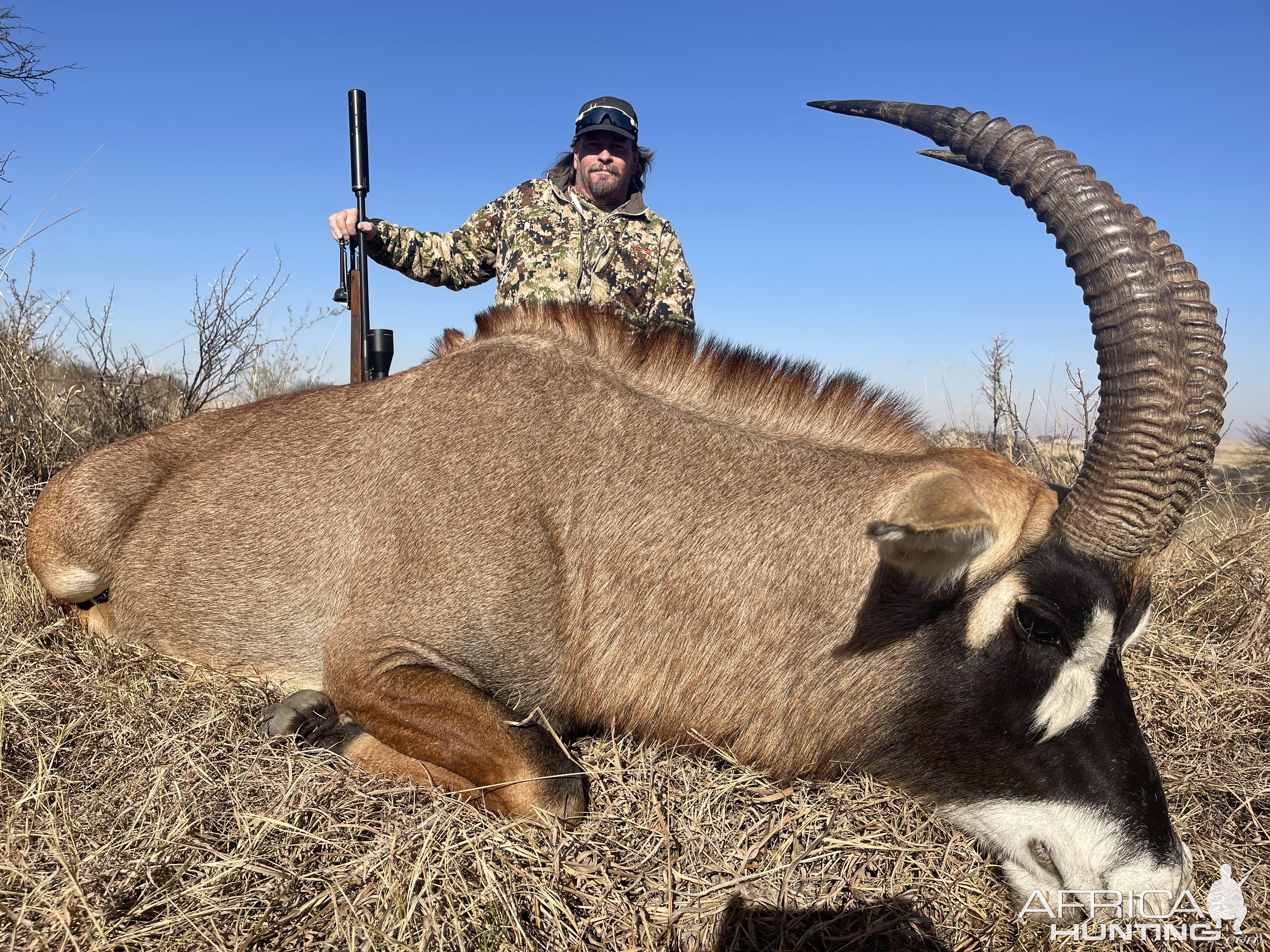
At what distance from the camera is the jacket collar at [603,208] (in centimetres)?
751

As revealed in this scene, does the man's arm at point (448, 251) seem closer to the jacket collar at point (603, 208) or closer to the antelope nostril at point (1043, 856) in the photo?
the jacket collar at point (603, 208)

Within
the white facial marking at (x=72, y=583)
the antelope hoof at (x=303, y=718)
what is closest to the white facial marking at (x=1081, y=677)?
the antelope hoof at (x=303, y=718)

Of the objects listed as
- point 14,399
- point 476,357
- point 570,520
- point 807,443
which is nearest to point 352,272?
point 14,399

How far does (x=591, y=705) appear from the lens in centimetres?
352

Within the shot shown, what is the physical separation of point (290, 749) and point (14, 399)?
4985 mm

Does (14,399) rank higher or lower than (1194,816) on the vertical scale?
higher

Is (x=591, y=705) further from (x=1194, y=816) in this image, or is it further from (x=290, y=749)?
(x=1194, y=816)

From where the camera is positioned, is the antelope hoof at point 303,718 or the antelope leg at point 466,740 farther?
the antelope hoof at point 303,718

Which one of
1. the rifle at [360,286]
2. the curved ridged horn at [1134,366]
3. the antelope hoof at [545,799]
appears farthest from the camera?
the rifle at [360,286]

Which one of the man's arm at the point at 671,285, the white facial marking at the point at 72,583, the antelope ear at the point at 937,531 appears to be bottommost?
the white facial marking at the point at 72,583

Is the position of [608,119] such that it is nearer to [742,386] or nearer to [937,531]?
[742,386]

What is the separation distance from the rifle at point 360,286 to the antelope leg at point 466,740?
146 inches

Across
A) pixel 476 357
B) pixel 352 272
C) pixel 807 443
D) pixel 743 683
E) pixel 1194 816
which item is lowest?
pixel 1194 816

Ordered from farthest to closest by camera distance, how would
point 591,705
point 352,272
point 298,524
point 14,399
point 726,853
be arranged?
point 352,272 < point 14,399 < point 298,524 < point 591,705 < point 726,853
